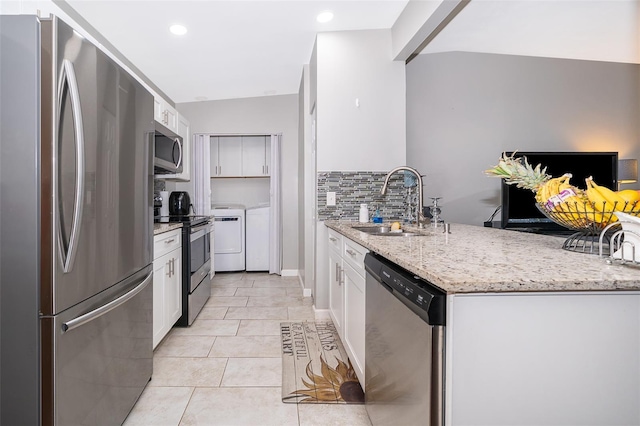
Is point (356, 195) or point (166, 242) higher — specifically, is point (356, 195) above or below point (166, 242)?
above

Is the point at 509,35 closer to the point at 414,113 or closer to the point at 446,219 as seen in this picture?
the point at 414,113

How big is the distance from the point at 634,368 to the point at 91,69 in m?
1.87

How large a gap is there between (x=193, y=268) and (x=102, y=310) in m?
1.66

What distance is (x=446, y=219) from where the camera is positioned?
3645 mm

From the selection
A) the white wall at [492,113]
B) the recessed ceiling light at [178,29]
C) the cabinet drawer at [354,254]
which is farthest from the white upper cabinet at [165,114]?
the white wall at [492,113]

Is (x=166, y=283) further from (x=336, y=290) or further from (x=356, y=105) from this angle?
(x=356, y=105)

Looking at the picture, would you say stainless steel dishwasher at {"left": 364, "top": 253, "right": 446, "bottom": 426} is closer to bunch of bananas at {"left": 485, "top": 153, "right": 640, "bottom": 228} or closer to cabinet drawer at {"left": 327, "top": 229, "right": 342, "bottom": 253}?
bunch of bananas at {"left": 485, "top": 153, "right": 640, "bottom": 228}

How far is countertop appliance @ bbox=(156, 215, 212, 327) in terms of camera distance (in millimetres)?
2875

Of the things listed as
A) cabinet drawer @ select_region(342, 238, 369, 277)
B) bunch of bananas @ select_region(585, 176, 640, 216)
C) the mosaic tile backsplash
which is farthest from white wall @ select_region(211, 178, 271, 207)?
bunch of bananas @ select_region(585, 176, 640, 216)

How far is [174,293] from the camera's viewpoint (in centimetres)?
269

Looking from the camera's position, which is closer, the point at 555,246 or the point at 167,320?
the point at 555,246

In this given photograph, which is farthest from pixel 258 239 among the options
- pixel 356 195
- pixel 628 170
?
pixel 628 170

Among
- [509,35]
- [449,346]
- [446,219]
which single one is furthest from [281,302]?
[509,35]

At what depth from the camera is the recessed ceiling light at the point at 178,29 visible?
285 cm
